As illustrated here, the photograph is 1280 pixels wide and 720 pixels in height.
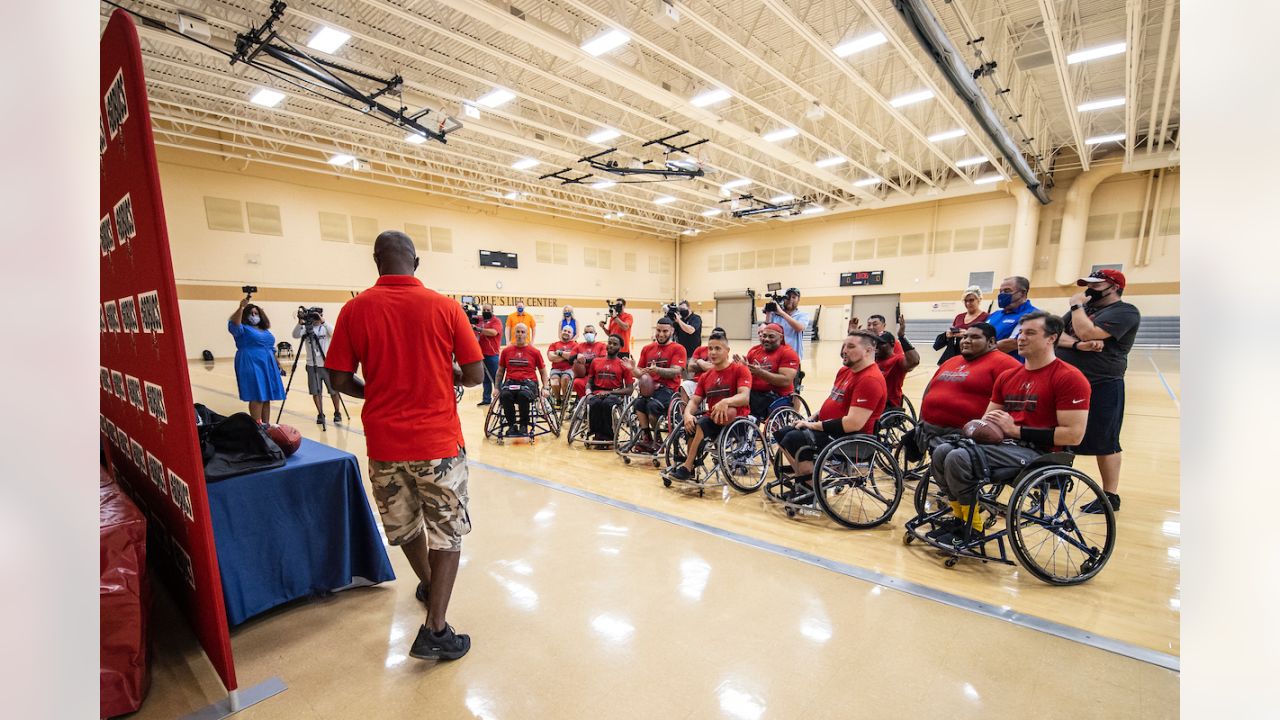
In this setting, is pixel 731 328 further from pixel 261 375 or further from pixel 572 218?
pixel 261 375

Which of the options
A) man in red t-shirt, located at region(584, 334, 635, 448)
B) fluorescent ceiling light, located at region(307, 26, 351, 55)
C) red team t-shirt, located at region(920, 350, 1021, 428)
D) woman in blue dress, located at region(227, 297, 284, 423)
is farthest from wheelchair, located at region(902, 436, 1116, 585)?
fluorescent ceiling light, located at region(307, 26, 351, 55)

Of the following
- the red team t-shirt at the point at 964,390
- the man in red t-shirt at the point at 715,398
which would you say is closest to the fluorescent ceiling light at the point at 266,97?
the man in red t-shirt at the point at 715,398

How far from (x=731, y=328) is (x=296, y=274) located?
15.4 metres

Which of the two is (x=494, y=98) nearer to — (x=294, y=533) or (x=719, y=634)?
(x=294, y=533)

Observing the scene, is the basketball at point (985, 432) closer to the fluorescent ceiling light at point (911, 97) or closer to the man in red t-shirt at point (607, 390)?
the man in red t-shirt at point (607, 390)

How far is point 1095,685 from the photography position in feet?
6.14

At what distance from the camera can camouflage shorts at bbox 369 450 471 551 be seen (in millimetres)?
1958

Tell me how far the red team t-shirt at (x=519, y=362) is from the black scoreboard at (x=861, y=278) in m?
15.1

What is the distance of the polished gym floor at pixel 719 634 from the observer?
5.95 feet

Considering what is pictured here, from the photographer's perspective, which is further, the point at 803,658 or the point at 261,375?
the point at 261,375

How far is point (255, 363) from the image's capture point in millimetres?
5039

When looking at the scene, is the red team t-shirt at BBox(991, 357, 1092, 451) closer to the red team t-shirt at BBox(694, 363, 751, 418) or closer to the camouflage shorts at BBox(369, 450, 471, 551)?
the red team t-shirt at BBox(694, 363, 751, 418)

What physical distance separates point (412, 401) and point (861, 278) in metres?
18.1
